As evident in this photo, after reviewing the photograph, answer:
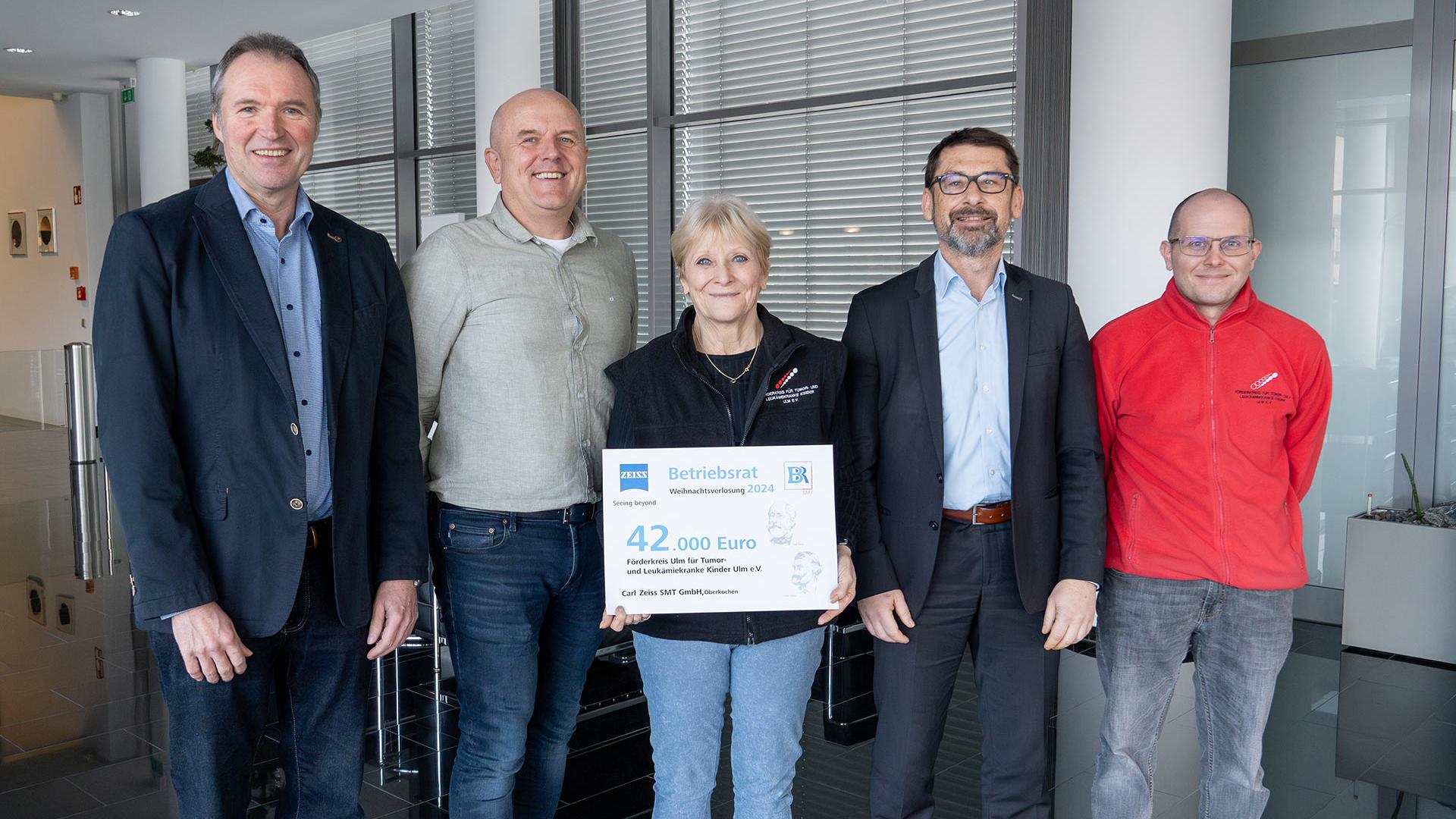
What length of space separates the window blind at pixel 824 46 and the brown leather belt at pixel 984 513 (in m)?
3.73

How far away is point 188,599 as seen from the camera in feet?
6.13

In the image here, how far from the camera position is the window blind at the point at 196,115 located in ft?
39.9

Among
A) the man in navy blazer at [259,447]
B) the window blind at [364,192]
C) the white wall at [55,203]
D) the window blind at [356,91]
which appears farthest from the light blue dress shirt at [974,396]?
the white wall at [55,203]

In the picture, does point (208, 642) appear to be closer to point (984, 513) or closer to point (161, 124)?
point (984, 513)

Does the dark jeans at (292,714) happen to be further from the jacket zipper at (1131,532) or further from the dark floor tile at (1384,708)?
the dark floor tile at (1384,708)

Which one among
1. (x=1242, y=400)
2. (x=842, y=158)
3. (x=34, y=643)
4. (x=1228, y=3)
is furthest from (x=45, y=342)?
(x=1242, y=400)

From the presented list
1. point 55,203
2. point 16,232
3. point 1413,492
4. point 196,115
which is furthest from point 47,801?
point 16,232

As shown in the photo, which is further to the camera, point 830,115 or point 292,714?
point 830,115

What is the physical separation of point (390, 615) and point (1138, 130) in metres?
4.12

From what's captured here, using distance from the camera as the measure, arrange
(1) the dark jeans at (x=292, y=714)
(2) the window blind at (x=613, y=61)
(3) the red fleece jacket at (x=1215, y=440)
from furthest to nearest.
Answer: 1. (2) the window blind at (x=613, y=61)
2. (3) the red fleece jacket at (x=1215, y=440)
3. (1) the dark jeans at (x=292, y=714)

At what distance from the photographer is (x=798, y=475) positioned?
7.28ft

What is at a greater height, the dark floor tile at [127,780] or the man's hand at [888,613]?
the man's hand at [888,613]

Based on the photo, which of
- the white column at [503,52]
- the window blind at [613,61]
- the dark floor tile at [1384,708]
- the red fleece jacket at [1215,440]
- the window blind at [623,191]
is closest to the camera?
the red fleece jacket at [1215,440]

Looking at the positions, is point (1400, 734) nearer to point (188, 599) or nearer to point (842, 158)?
point (842, 158)
